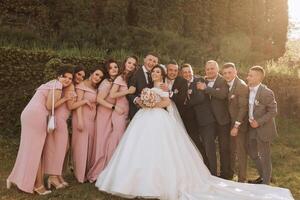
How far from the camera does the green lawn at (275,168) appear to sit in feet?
20.8

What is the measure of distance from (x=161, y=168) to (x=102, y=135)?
5.21ft

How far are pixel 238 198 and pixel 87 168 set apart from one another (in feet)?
8.76

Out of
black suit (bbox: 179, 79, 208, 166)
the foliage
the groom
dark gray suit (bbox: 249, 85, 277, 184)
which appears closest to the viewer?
dark gray suit (bbox: 249, 85, 277, 184)

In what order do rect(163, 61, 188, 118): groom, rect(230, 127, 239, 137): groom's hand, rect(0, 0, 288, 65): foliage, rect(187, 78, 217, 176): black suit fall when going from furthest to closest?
rect(0, 0, 288, 65): foliage
rect(187, 78, 217, 176): black suit
rect(163, 61, 188, 118): groom
rect(230, 127, 239, 137): groom's hand

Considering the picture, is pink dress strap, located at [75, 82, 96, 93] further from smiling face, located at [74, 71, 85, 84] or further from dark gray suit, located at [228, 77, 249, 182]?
dark gray suit, located at [228, 77, 249, 182]

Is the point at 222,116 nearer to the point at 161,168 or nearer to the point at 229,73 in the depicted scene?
the point at 229,73

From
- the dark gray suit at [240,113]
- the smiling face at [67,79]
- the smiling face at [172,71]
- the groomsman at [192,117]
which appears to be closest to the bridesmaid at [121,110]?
the smiling face at [172,71]

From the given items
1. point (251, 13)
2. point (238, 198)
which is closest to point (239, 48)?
point (251, 13)

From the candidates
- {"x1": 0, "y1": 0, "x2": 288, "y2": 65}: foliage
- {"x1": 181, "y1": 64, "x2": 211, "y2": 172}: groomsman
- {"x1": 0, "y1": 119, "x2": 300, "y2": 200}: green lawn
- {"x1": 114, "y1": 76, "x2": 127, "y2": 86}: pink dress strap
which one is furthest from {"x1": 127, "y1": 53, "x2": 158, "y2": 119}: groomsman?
{"x1": 0, "y1": 0, "x2": 288, "y2": 65}: foliage

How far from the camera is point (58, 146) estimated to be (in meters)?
6.62

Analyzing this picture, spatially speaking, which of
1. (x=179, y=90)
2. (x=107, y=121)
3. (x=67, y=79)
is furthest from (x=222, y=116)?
(x=67, y=79)

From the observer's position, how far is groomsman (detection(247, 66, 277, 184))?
6703mm

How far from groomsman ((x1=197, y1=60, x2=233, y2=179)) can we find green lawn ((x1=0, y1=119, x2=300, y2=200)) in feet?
3.52

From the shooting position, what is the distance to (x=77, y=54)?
9781 millimetres
